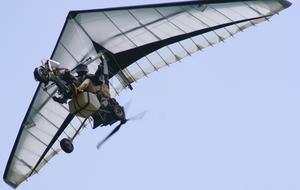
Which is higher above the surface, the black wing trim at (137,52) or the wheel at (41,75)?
the wheel at (41,75)

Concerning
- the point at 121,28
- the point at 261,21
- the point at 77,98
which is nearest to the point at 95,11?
the point at 121,28

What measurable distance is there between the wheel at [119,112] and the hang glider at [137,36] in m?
1.65

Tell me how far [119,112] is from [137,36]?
4.52 m

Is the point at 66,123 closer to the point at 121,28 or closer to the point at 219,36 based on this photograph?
the point at 121,28

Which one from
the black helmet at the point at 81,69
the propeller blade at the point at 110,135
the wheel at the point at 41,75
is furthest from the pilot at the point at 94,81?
A: the wheel at the point at 41,75

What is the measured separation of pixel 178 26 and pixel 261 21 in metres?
4.28

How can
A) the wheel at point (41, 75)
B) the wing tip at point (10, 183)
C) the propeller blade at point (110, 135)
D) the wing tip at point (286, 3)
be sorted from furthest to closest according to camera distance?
the wing tip at point (10, 183) → the wing tip at point (286, 3) → the propeller blade at point (110, 135) → the wheel at point (41, 75)

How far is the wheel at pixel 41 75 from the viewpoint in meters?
46.9

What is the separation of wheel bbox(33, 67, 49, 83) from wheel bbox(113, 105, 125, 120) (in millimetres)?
3758

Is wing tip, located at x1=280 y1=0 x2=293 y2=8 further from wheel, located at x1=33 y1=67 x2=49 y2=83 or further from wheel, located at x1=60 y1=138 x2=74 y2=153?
wheel, located at x1=60 y1=138 x2=74 y2=153

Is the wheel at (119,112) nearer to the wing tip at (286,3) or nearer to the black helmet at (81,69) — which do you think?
the black helmet at (81,69)

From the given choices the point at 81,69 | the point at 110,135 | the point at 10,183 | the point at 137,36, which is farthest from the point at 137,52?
the point at 10,183

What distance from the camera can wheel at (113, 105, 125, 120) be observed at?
48.8m

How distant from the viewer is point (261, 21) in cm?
5212
